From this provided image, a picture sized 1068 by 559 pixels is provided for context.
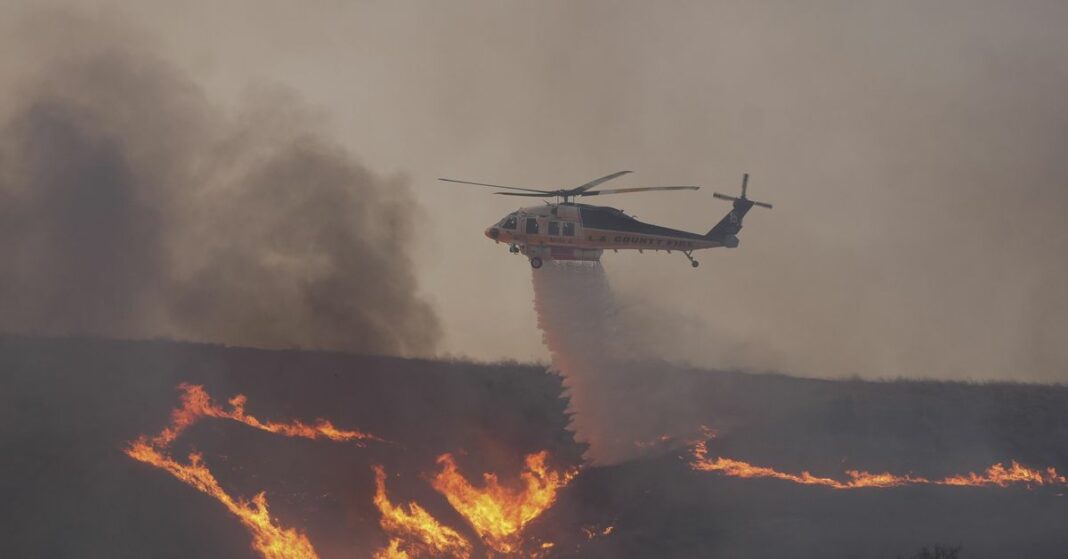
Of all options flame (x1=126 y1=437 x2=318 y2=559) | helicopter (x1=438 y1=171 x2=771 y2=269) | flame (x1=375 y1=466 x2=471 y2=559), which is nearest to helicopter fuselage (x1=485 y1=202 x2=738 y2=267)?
helicopter (x1=438 y1=171 x2=771 y2=269)

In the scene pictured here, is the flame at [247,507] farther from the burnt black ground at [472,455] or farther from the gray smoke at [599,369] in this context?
the gray smoke at [599,369]

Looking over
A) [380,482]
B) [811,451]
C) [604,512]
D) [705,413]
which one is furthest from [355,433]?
[811,451]

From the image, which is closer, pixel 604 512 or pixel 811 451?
pixel 604 512

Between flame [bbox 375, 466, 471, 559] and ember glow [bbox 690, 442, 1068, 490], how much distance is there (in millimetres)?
13310

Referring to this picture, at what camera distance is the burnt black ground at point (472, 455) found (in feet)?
200

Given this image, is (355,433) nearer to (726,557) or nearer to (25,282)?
(726,557)

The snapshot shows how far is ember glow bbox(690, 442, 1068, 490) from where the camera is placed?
2645 inches

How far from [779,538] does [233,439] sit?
1034 inches

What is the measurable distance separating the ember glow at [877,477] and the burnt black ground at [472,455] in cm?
66

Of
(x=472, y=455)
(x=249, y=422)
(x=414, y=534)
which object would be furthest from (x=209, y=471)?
(x=472, y=455)

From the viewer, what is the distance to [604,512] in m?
64.5

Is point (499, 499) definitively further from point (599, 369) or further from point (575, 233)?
point (575, 233)

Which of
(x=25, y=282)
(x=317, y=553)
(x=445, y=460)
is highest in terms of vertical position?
(x=25, y=282)

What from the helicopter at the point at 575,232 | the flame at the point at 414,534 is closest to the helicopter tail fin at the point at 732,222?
the helicopter at the point at 575,232
